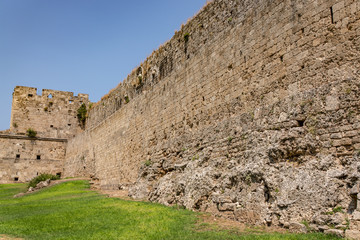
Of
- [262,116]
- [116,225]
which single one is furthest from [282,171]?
[116,225]

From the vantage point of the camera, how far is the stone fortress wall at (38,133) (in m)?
31.5

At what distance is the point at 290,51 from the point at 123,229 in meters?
5.86

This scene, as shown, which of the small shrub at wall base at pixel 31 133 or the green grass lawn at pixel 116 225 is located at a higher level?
the small shrub at wall base at pixel 31 133

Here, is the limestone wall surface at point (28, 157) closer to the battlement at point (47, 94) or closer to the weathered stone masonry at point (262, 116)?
the battlement at point (47, 94)

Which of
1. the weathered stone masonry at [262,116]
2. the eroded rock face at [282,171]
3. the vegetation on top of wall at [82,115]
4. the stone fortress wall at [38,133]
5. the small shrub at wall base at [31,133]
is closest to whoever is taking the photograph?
the eroded rock face at [282,171]

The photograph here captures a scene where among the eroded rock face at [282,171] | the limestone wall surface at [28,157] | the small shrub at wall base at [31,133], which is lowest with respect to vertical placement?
the eroded rock face at [282,171]

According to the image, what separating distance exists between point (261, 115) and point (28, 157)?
28.4 m

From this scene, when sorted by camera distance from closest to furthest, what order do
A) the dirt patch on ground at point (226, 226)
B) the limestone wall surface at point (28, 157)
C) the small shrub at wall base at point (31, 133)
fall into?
the dirt patch on ground at point (226, 226) → the limestone wall surface at point (28, 157) → the small shrub at wall base at point (31, 133)

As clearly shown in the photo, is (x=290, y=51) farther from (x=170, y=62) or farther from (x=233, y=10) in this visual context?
(x=170, y=62)

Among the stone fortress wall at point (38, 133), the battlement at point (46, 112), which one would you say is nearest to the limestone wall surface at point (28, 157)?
the stone fortress wall at point (38, 133)

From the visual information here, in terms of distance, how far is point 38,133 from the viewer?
109 ft

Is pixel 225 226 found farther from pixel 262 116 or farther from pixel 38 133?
pixel 38 133

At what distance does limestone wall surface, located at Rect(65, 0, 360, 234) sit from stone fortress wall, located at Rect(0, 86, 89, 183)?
20.0 m

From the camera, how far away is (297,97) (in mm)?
8055
